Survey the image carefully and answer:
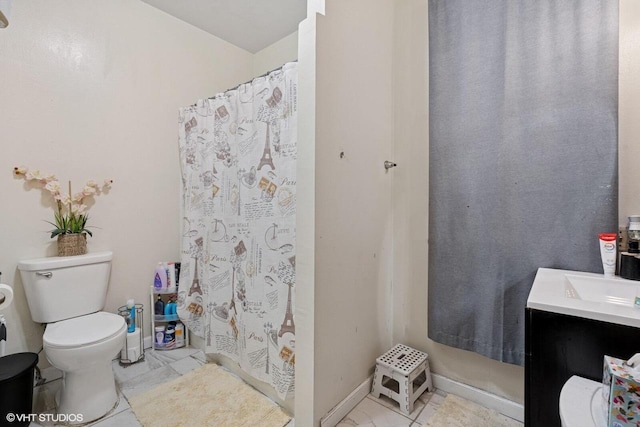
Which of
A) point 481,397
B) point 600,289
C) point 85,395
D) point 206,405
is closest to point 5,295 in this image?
point 85,395

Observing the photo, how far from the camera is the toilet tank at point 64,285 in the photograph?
1.55 meters

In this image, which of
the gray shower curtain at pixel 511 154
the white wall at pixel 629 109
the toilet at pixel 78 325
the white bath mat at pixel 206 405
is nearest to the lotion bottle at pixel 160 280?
the toilet at pixel 78 325

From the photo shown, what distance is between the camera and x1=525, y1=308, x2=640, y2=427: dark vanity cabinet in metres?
0.78

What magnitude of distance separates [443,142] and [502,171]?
324mm

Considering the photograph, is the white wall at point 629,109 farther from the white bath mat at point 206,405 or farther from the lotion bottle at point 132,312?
A: the lotion bottle at point 132,312

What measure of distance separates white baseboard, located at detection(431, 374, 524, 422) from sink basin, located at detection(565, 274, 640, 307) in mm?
725

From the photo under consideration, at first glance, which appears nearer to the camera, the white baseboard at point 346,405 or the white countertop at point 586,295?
the white countertop at point 586,295

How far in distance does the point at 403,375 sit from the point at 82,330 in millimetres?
1702

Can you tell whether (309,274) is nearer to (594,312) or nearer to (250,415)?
(250,415)

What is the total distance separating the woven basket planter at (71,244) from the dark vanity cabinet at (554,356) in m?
2.32

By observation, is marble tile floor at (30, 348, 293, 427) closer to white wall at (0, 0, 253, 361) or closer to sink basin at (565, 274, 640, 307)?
white wall at (0, 0, 253, 361)

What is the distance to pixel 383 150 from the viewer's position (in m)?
1.72

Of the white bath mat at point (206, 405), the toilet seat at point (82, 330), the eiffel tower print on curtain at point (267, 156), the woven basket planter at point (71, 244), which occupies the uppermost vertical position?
the eiffel tower print on curtain at point (267, 156)

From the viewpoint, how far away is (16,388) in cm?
126
